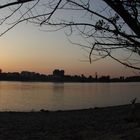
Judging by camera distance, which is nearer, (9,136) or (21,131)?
(9,136)

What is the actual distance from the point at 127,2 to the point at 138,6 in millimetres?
324

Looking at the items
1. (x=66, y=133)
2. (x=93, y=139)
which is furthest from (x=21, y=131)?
(x=93, y=139)

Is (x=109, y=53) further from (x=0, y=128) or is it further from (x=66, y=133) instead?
(x=0, y=128)

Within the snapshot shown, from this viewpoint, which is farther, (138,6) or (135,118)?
(135,118)

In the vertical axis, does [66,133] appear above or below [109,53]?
below

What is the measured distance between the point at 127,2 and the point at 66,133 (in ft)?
42.9

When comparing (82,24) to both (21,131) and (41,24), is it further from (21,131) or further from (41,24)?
(21,131)

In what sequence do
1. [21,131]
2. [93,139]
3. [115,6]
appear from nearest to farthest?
[115,6] < [93,139] < [21,131]

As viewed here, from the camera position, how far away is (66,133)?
675 inches

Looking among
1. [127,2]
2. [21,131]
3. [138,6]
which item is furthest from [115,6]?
[21,131]

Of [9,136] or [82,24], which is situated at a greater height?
[82,24]

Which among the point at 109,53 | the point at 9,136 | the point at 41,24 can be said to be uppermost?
the point at 41,24

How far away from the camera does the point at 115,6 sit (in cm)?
387

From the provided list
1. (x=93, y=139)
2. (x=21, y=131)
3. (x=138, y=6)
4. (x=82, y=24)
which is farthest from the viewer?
(x=21, y=131)
